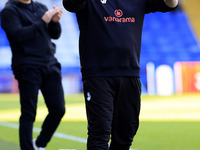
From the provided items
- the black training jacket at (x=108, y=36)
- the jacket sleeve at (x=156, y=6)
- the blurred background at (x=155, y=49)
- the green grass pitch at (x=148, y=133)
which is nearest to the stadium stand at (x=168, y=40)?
the blurred background at (x=155, y=49)

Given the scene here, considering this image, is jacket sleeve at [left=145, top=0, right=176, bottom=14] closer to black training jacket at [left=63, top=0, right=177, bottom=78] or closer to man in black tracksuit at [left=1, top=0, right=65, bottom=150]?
black training jacket at [left=63, top=0, right=177, bottom=78]

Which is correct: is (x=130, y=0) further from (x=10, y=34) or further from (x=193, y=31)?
(x=193, y=31)

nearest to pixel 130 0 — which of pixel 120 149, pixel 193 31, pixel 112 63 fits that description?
pixel 112 63

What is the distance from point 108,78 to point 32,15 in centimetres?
167

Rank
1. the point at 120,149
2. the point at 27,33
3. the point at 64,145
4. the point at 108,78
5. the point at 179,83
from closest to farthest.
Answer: the point at 108,78, the point at 120,149, the point at 27,33, the point at 64,145, the point at 179,83

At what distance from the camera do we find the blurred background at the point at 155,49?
1805cm

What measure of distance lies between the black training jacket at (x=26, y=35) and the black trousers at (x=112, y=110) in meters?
1.31

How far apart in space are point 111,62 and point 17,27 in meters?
1.44

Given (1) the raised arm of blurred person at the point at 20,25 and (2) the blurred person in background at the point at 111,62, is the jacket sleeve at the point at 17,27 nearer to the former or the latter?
(1) the raised arm of blurred person at the point at 20,25

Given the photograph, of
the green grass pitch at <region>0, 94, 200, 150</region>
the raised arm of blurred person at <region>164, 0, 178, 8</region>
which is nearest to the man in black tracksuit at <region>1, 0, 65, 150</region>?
the green grass pitch at <region>0, 94, 200, 150</region>

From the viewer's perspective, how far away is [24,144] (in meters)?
3.90

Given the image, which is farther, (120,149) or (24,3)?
(24,3)

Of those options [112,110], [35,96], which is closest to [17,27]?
[35,96]

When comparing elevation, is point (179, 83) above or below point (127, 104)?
below
